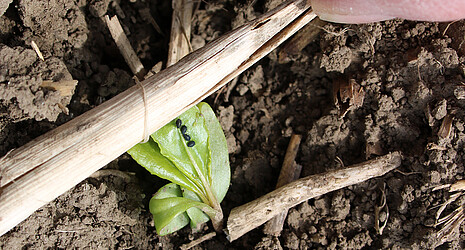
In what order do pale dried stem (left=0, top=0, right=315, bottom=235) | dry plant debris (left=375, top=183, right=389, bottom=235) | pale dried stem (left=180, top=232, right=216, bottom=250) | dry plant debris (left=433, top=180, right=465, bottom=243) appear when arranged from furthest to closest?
pale dried stem (left=180, top=232, right=216, bottom=250)
dry plant debris (left=375, top=183, right=389, bottom=235)
dry plant debris (left=433, top=180, right=465, bottom=243)
pale dried stem (left=0, top=0, right=315, bottom=235)

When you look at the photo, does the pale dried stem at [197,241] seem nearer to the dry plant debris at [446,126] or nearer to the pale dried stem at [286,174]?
the pale dried stem at [286,174]

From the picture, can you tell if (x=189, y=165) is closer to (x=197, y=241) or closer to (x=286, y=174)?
(x=197, y=241)

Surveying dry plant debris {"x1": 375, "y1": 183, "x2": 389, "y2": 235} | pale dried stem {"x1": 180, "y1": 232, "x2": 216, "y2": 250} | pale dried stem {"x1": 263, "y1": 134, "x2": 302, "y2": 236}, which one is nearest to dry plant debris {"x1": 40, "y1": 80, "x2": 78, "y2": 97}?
pale dried stem {"x1": 180, "y1": 232, "x2": 216, "y2": 250}

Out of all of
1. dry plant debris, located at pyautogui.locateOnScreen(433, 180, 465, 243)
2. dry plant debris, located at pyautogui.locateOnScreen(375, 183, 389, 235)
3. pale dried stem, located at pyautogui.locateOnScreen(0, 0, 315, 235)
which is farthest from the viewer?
dry plant debris, located at pyautogui.locateOnScreen(375, 183, 389, 235)

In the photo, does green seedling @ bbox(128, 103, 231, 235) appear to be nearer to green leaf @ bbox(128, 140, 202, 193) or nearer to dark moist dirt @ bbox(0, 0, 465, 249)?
green leaf @ bbox(128, 140, 202, 193)

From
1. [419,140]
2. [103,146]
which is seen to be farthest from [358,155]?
[103,146]

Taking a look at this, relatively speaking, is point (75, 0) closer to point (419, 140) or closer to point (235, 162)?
point (235, 162)
